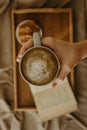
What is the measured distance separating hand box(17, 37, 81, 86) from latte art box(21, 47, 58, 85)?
2 cm

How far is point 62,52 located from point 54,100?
1.29 ft

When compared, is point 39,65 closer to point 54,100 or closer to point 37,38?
point 37,38

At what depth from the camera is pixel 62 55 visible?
26.1 inches

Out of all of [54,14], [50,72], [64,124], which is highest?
[54,14]

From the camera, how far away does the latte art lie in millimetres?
640

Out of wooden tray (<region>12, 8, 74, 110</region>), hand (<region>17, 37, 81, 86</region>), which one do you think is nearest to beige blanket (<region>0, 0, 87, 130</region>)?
wooden tray (<region>12, 8, 74, 110</region>)

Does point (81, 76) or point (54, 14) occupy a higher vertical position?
point (54, 14)

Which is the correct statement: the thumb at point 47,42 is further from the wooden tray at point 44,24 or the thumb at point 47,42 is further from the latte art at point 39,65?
the wooden tray at point 44,24

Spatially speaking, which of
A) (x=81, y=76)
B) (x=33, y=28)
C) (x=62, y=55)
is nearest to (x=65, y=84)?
(x=81, y=76)

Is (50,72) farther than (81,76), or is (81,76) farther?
(81,76)

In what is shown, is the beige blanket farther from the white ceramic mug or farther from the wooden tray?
the white ceramic mug

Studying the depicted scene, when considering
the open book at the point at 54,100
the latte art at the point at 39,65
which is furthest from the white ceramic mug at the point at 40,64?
the open book at the point at 54,100

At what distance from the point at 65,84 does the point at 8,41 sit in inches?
11.1

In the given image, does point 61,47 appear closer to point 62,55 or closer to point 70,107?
point 62,55
